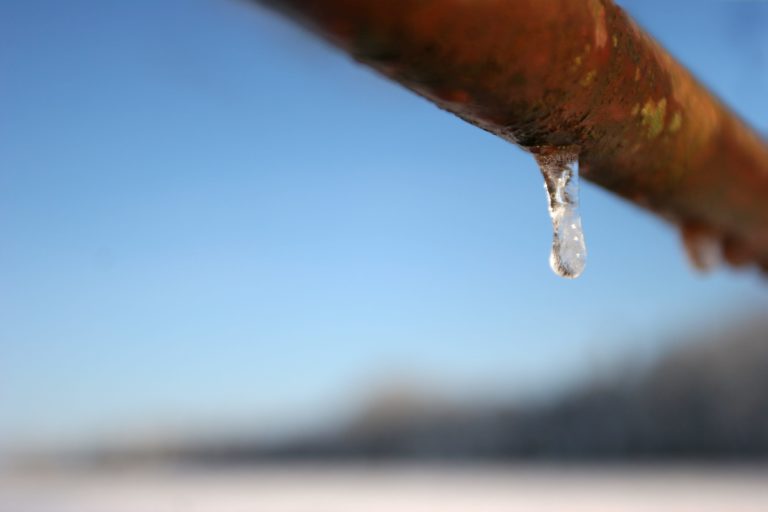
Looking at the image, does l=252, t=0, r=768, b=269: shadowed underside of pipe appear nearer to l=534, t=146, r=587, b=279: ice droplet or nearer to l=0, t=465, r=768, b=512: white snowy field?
l=534, t=146, r=587, b=279: ice droplet

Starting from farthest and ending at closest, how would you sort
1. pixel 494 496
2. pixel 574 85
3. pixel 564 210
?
pixel 494 496 < pixel 564 210 < pixel 574 85

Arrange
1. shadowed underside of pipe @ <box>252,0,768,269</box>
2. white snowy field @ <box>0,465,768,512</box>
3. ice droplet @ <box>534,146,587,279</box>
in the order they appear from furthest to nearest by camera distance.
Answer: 1. white snowy field @ <box>0,465,768,512</box>
2. ice droplet @ <box>534,146,587,279</box>
3. shadowed underside of pipe @ <box>252,0,768,269</box>

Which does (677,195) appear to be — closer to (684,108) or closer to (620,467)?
(684,108)

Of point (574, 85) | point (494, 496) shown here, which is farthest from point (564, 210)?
point (494, 496)

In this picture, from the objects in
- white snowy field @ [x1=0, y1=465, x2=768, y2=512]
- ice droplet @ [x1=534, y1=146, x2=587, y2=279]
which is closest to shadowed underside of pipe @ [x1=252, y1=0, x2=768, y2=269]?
ice droplet @ [x1=534, y1=146, x2=587, y2=279]

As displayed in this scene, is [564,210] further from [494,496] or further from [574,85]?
[494,496]

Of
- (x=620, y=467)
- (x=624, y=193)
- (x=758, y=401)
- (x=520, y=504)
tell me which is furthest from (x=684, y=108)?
(x=758, y=401)
